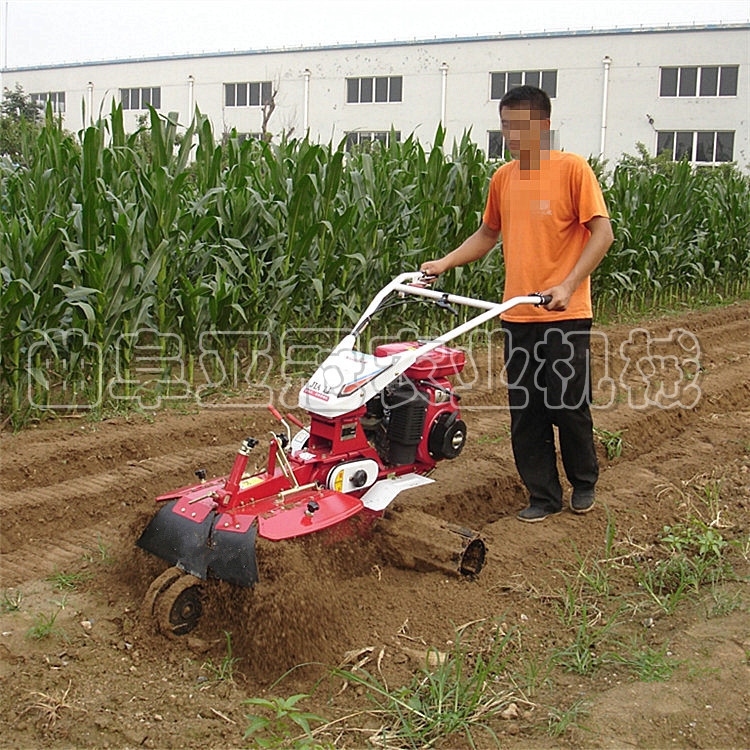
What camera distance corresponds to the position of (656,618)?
3.50 metres

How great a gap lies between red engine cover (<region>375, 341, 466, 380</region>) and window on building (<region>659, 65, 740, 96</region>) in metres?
33.1

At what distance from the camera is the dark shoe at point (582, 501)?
4.61m

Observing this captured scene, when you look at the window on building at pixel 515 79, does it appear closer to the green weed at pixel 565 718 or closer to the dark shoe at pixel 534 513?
A: the dark shoe at pixel 534 513

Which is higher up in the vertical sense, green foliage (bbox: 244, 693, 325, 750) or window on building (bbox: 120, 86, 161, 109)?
window on building (bbox: 120, 86, 161, 109)

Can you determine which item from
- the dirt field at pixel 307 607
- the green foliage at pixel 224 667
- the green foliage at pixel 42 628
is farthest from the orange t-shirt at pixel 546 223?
the green foliage at pixel 42 628

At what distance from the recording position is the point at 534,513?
4.56 m

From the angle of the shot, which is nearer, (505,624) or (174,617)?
(174,617)

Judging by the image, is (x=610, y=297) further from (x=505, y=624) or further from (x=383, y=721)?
(x=383, y=721)

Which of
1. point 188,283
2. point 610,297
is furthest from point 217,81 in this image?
point 188,283

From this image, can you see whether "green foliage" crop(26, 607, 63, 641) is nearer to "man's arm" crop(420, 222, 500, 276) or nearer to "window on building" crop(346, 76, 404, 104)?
"man's arm" crop(420, 222, 500, 276)

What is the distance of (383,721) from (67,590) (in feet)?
5.22

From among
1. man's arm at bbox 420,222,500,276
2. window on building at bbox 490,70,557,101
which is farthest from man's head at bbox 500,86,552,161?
window on building at bbox 490,70,557,101

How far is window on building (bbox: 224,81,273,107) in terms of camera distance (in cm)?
3941

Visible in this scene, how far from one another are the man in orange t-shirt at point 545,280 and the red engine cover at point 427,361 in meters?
0.31
